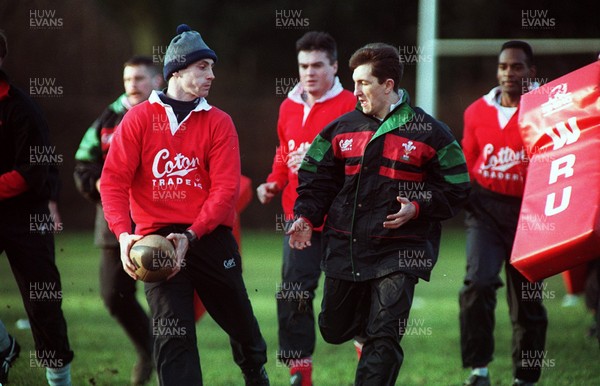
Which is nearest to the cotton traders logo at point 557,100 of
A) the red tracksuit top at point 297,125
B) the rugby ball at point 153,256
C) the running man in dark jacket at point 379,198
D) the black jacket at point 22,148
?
the running man in dark jacket at point 379,198

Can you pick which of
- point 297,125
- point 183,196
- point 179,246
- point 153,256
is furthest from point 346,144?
point 297,125

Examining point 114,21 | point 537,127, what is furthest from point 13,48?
point 537,127

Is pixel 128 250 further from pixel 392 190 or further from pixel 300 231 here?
pixel 392 190

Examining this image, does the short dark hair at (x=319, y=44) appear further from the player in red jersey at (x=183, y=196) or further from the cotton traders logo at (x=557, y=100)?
→ the cotton traders logo at (x=557, y=100)

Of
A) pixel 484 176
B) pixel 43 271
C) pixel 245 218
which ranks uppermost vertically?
pixel 484 176

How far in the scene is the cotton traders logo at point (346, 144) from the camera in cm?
594

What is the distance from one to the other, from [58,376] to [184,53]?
7.63ft

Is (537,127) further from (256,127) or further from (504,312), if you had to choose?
(256,127)

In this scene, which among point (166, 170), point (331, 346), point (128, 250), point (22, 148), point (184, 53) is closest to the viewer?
point (128, 250)

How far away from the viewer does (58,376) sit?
6586 millimetres

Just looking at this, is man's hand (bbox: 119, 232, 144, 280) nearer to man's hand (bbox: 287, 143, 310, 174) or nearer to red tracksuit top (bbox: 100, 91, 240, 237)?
red tracksuit top (bbox: 100, 91, 240, 237)

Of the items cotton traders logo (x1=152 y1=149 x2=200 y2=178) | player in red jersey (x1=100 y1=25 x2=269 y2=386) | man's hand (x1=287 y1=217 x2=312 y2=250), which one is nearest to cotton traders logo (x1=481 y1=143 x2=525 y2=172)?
man's hand (x1=287 y1=217 x2=312 y2=250)

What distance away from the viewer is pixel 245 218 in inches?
888

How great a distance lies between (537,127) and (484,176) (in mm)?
1325
